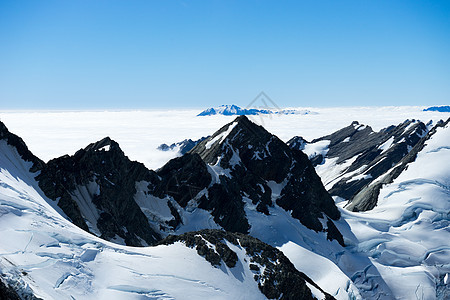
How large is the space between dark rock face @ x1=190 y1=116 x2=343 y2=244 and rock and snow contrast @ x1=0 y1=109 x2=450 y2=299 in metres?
0.37

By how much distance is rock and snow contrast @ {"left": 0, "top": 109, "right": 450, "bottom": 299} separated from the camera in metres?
36.4

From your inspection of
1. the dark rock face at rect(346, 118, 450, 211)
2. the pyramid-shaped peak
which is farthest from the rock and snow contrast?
the dark rock face at rect(346, 118, 450, 211)

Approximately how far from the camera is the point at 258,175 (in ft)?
342

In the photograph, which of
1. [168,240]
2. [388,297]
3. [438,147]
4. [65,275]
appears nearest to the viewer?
[65,275]

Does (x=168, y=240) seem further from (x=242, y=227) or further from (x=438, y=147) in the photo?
(x=438, y=147)

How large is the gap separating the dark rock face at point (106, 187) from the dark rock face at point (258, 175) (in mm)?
20712

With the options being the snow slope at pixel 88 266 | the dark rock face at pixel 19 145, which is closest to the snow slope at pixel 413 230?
the snow slope at pixel 88 266

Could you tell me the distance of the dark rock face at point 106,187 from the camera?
217 feet

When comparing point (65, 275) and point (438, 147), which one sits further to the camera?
point (438, 147)

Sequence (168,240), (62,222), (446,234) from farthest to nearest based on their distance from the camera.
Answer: (446,234) → (168,240) → (62,222)

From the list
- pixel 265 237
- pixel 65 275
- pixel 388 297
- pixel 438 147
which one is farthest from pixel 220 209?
pixel 438 147

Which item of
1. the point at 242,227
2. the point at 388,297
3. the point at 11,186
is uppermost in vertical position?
the point at 11,186

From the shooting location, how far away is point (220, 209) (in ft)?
290

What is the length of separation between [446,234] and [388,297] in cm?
3951
